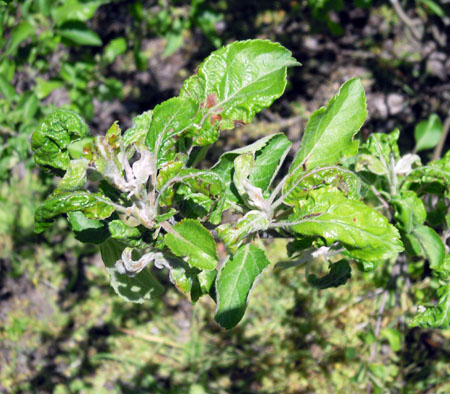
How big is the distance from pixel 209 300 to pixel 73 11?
180cm

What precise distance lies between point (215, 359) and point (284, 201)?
2.10 meters

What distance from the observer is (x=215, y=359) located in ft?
9.64

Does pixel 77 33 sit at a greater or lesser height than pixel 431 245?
greater

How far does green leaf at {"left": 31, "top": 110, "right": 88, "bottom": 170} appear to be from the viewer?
0.99m

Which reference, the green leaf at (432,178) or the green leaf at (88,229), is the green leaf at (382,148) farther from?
the green leaf at (88,229)

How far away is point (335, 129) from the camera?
1114mm

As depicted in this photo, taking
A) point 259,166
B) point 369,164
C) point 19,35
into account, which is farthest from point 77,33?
point 369,164

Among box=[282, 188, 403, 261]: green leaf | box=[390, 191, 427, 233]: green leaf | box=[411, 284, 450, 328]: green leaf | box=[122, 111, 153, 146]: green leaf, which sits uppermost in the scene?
box=[122, 111, 153, 146]: green leaf

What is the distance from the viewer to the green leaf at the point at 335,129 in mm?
1092

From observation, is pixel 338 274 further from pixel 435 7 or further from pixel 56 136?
pixel 435 7

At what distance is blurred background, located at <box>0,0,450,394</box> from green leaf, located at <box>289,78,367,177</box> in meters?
1.44

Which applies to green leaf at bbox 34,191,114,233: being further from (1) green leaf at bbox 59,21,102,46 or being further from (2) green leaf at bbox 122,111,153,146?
(1) green leaf at bbox 59,21,102,46

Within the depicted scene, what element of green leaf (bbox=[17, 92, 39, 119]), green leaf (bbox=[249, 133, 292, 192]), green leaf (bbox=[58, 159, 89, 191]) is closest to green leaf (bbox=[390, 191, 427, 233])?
green leaf (bbox=[249, 133, 292, 192])

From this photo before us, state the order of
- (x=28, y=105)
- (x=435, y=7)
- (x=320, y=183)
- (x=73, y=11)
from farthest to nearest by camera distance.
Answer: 1. (x=435, y=7)
2. (x=73, y=11)
3. (x=28, y=105)
4. (x=320, y=183)
